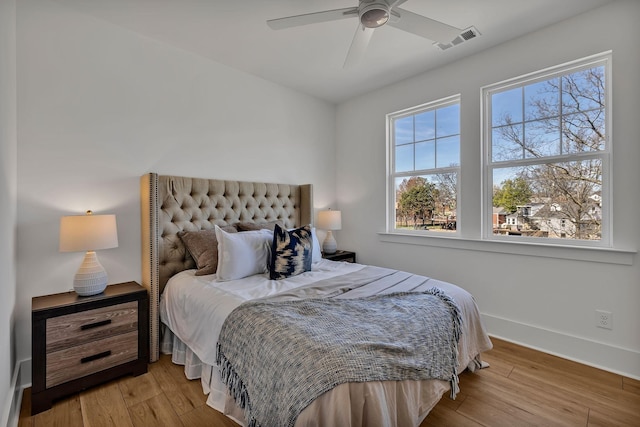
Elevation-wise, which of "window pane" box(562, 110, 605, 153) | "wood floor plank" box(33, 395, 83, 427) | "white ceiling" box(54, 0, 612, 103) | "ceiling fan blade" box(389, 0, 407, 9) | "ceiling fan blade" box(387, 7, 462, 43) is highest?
"white ceiling" box(54, 0, 612, 103)

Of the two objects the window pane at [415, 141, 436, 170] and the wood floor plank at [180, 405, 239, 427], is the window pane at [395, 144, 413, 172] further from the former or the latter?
the wood floor plank at [180, 405, 239, 427]

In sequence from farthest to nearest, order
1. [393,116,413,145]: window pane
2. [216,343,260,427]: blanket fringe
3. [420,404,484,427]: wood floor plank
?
[393,116,413,145]: window pane, [420,404,484,427]: wood floor plank, [216,343,260,427]: blanket fringe

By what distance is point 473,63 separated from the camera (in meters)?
2.79

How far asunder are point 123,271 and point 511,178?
351 cm

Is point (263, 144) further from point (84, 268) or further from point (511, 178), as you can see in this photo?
point (511, 178)

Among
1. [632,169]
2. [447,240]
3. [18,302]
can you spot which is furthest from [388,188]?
[18,302]

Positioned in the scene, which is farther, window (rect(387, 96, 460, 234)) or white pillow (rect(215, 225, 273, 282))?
window (rect(387, 96, 460, 234))

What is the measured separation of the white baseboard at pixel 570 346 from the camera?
2.07m

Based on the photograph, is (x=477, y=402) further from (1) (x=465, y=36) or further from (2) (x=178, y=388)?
(1) (x=465, y=36)

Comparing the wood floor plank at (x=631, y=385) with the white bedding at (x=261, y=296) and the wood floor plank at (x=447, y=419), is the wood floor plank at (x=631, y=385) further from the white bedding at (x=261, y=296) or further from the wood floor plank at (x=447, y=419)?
the wood floor plank at (x=447, y=419)

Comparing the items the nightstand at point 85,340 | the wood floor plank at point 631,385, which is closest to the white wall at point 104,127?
the nightstand at point 85,340

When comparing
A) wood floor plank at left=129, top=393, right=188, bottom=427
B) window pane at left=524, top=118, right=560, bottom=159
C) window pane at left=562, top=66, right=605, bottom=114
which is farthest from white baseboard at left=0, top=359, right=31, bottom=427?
window pane at left=562, top=66, right=605, bottom=114

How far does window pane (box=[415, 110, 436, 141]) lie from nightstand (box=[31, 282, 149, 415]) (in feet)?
10.3

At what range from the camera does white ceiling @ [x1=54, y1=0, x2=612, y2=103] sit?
2084 millimetres
